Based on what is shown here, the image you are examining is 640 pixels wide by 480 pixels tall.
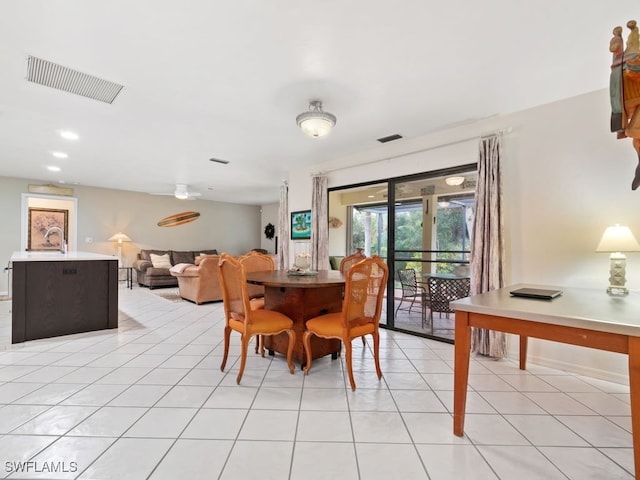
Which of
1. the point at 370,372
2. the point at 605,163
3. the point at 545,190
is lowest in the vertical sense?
the point at 370,372

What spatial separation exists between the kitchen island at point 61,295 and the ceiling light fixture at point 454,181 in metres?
4.30

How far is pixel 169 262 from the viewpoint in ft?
24.3

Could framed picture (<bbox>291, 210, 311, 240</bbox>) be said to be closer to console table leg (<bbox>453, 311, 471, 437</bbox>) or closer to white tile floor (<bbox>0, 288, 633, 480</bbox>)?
white tile floor (<bbox>0, 288, 633, 480</bbox>)

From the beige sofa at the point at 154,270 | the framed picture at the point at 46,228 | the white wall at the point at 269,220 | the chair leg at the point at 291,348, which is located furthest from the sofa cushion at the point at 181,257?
the chair leg at the point at 291,348

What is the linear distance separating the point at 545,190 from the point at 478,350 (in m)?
1.64

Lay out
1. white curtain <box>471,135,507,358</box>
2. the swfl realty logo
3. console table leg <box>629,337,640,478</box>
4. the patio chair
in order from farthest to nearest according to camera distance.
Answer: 1. the patio chair
2. white curtain <box>471,135,507,358</box>
3. the swfl realty logo
4. console table leg <box>629,337,640,478</box>

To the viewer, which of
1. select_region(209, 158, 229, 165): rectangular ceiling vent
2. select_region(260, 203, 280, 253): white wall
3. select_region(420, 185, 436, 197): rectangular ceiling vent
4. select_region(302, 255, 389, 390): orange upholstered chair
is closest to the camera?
select_region(302, 255, 389, 390): orange upholstered chair

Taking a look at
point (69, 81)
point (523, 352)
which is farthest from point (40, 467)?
point (523, 352)

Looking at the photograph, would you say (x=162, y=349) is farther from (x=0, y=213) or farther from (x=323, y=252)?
(x=0, y=213)

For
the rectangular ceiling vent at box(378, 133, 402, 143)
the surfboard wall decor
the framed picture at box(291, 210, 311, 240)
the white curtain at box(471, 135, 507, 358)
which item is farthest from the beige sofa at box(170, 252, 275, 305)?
the white curtain at box(471, 135, 507, 358)

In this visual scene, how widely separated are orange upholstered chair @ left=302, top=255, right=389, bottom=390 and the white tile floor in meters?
0.35

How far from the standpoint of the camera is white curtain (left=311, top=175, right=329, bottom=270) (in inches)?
177

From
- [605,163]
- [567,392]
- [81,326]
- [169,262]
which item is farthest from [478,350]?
[169,262]

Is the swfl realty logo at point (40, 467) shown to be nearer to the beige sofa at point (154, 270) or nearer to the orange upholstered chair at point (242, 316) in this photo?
the orange upholstered chair at point (242, 316)
